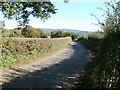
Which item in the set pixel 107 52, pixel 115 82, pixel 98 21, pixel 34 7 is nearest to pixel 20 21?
pixel 34 7

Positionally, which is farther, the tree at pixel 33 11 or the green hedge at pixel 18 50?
the green hedge at pixel 18 50

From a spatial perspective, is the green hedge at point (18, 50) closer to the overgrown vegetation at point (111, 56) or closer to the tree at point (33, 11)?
the tree at point (33, 11)

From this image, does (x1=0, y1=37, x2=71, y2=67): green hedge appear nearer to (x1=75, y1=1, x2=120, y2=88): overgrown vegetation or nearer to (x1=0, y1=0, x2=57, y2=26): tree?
(x1=0, y1=0, x2=57, y2=26): tree

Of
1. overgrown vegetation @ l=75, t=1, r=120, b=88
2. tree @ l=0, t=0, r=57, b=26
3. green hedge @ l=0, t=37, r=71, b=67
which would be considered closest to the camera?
overgrown vegetation @ l=75, t=1, r=120, b=88

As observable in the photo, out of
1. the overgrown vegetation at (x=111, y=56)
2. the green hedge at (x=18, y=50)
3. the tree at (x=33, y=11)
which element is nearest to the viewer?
the overgrown vegetation at (x=111, y=56)

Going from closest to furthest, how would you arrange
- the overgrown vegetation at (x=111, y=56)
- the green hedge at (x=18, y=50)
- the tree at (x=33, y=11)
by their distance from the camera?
the overgrown vegetation at (x=111, y=56)
the tree at (x=33, y=11)
the green hedge at (x=18, y=50)

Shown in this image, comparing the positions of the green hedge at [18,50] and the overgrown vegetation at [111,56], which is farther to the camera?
the green hedge at [18,50]

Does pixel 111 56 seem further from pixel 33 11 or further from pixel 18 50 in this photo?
pixel 18 50

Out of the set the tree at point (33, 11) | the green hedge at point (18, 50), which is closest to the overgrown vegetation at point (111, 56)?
the tree at point (33, 11)

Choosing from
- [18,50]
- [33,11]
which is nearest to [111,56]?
[33,11]

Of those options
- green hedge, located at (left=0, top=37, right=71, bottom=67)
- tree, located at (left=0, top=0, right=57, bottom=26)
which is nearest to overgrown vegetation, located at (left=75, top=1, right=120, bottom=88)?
tree, located at (left=0, top=0, right=57, bottom=26)

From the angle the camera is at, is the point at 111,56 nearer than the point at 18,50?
Yes

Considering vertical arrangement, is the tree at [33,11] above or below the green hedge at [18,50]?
above

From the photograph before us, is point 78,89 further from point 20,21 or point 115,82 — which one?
point 20,21
